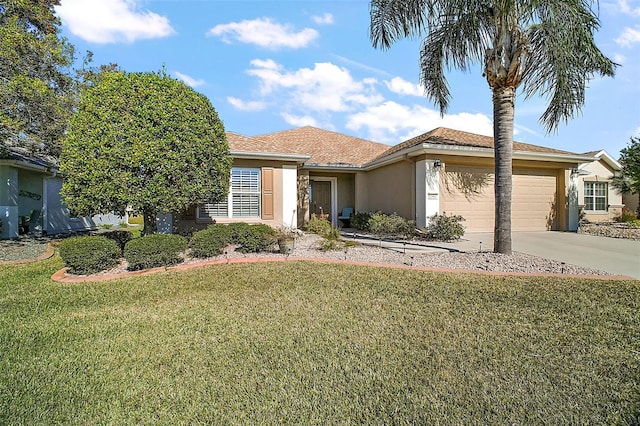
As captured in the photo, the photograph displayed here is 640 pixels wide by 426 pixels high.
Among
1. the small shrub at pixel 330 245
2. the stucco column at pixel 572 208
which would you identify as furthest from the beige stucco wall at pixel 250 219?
the stucco column at pixel 572 208

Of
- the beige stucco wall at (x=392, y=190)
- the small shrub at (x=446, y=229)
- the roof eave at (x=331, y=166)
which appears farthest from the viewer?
the roof eave at (x=331, y=166)

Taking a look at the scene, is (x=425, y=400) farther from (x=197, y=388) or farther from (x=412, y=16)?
(x=412, y=16)

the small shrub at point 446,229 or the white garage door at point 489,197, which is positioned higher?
the white garage door at point 489,197

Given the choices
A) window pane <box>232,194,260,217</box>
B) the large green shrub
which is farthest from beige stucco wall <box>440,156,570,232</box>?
window pane <box>232,194,260,217</box>

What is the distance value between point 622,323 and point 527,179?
10.5 meters

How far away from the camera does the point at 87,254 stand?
6.71m

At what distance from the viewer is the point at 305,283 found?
5770 millimetres

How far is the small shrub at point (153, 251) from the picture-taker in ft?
22.6

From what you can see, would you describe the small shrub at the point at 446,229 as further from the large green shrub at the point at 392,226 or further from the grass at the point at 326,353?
the grass at the point at 326,353

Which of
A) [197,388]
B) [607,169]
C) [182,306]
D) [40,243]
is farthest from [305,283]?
[607,169]

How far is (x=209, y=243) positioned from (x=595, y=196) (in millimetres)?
21920

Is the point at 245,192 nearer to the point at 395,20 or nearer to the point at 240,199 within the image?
the point at 240,199

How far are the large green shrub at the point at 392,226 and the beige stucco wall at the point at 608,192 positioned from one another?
42.1ft

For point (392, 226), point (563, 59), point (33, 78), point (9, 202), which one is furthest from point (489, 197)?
point (9, 202)
